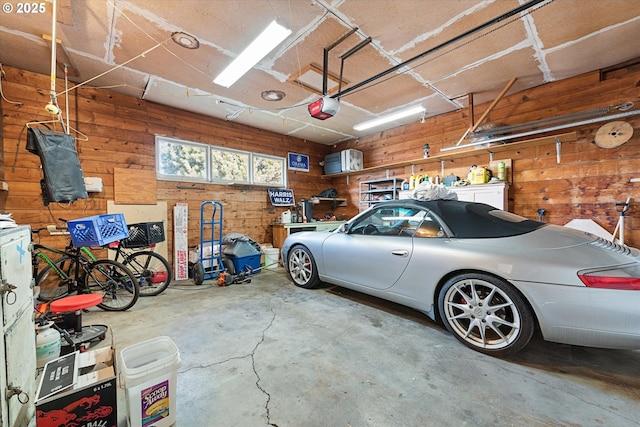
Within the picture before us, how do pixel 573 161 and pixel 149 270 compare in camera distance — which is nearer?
pixel 149 270

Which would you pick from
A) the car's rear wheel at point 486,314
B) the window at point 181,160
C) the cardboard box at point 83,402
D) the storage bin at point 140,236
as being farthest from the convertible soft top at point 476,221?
the window at point 181,160

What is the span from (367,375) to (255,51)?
3.05 m

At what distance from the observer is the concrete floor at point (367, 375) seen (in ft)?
4.30

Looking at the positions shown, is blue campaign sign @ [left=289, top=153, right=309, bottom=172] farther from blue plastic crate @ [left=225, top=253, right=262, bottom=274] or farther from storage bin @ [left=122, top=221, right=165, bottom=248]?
storage bin @ [left=122, top=221, right=165, bottom=248]

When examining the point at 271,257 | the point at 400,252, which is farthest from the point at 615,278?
the point at 271,257

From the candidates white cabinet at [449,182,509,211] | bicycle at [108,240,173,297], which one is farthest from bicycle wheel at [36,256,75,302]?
white cabinet at [449,182,509,211]

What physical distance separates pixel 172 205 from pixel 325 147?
13.6 ft

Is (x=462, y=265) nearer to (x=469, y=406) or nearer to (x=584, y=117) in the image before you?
(x=469, y=406)

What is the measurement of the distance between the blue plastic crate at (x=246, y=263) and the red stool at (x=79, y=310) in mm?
1992

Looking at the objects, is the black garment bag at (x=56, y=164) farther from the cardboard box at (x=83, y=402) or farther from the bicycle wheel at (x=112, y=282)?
the cardboard box at (x=83, y=402)

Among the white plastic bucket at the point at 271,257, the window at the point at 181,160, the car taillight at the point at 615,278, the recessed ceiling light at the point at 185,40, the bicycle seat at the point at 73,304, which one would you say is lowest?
the white plastic bucket at the point at 271,257

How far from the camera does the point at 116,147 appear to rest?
389cm

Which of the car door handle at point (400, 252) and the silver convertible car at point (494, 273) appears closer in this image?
the silver convertible car at point (494, 273)

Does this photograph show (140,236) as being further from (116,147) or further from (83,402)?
(83,402)
